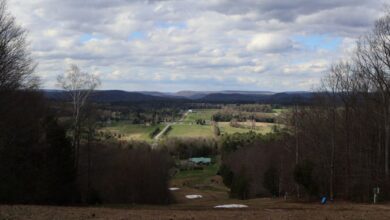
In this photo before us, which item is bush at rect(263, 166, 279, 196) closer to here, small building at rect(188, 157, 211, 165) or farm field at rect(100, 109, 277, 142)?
small building at rect(188, 157, 211, 165)

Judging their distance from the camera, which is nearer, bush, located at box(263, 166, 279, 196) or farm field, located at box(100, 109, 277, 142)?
bush, located at box(263, 166, 279, 196)

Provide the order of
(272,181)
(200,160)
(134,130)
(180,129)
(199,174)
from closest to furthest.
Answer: (272,181) < (199,174) < (200,160) < (134,130) < (180,129)

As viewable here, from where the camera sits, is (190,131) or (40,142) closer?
(40,142)

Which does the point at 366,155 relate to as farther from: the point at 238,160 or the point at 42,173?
the point at 238,160

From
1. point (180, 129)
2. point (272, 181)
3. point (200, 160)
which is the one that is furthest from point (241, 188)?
point (180, 129)

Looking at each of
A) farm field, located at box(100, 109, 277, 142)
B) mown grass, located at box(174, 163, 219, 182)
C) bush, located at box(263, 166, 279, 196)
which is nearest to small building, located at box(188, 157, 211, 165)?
mown grass, located at box(174, 163, 219, 182)

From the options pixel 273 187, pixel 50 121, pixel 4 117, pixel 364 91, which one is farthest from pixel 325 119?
pixel 4 117

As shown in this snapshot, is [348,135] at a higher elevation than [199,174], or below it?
higher

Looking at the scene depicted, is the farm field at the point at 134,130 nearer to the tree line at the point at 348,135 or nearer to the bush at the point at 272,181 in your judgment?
the bush at the point at 272,181

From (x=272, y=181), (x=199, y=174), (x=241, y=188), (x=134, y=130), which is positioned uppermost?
(x=134, y=130)

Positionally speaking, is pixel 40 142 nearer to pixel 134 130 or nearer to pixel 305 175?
pixel 305 175
